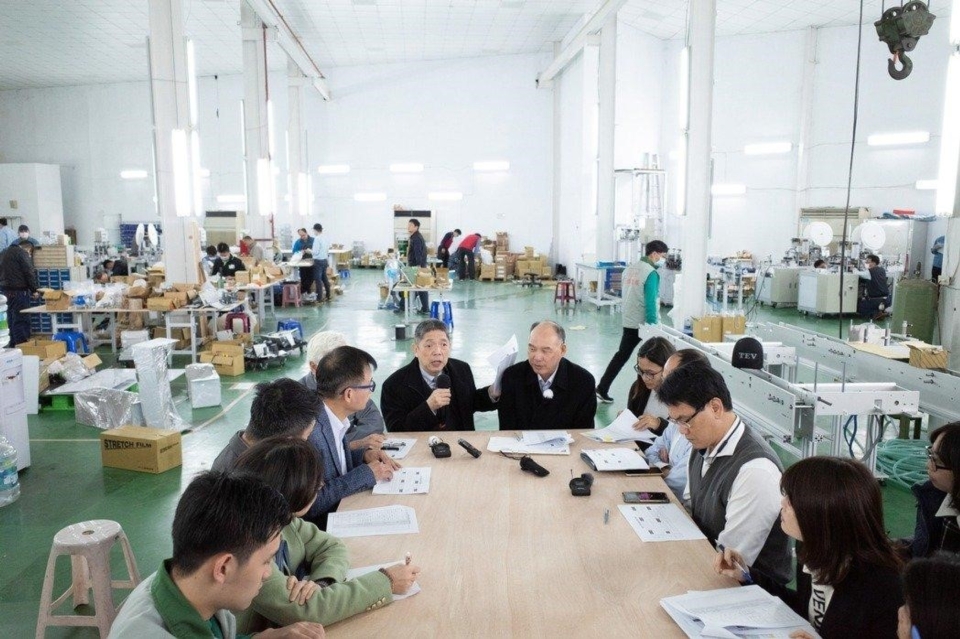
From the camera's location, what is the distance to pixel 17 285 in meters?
9.73

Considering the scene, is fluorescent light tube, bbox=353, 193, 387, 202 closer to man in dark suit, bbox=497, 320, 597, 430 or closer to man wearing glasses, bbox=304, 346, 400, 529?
man in dark suit, bbox=497, 320, 597, 430

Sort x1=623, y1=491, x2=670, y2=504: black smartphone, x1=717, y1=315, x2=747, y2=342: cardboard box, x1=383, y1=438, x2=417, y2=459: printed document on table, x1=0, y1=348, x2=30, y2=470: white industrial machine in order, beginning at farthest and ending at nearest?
x1=717, y1=315, x2=747, y2=342: cardboard box
x1=0, y1=348, x2=30, y2=470: white industrial machine
x1=383, y1=438, x2=417, y2=459: printed document on table
x1=623, y1=491, x2=670, y2=504: black smartphone

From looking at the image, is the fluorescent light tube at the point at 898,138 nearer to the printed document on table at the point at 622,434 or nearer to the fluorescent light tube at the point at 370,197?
the fluorescent light tube at the point at 370,197

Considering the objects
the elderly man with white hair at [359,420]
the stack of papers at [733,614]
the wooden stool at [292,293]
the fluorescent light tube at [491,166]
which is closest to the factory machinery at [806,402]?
the stack of papers at [733,614]

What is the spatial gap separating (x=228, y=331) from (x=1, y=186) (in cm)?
1453

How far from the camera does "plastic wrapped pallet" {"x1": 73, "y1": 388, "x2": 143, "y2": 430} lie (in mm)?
6391

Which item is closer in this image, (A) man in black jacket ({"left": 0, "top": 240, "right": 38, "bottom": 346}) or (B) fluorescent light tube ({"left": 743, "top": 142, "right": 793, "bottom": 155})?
(A) man in black jacket ({"left": 0, "top": 240, "right": 38, "bottom": 346})

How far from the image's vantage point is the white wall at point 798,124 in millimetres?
14023

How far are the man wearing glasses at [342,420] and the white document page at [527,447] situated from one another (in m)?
0.55

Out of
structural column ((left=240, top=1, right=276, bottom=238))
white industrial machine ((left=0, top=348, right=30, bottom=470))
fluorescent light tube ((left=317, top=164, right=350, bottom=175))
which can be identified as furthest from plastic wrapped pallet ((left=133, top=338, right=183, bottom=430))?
fluorescent light tube ((left=317, top=164, right=350, bottom=175))

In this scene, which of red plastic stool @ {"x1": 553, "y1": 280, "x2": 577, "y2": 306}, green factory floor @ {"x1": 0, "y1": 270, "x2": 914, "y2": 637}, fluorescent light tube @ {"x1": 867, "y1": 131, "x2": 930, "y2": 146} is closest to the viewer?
green factory floor @ {"x1": 0, "y1": 270, "x2": 914, "y2": 637}

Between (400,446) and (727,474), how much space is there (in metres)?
1.66

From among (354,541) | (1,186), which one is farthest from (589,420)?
(1,186)

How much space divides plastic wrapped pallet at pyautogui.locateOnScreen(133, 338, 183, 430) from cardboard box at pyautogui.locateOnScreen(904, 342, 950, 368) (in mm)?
6040
